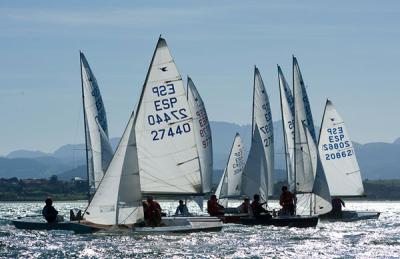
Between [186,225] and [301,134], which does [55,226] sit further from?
[301,134]

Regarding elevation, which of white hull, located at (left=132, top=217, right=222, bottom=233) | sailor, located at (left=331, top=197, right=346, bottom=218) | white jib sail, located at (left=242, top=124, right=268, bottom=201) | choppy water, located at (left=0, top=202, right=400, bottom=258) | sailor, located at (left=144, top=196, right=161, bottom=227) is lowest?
choppy water, located at (left=0, top=202, right=400, bottom=258)

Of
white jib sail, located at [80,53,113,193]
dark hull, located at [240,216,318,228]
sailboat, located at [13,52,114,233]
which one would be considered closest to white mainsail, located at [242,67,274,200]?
white jib sail, located at [80,53,113,193]

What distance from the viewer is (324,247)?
44688 mm

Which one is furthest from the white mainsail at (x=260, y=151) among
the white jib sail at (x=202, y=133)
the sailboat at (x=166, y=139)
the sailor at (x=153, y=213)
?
the sailor at (x=153, y=213)

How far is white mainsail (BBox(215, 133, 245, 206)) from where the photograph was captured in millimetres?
75000

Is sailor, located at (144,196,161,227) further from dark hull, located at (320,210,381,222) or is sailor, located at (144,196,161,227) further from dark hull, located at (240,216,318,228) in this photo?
dark hull, located at (320,210,381,222)

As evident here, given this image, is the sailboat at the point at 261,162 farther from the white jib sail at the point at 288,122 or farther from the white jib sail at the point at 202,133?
the white jib sail at the point at 202,133

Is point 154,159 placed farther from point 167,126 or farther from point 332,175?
point 332,175

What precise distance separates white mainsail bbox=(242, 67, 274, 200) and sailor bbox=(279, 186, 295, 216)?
11.4 m

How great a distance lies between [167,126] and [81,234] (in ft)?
21.1

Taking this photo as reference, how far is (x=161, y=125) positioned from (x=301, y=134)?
16752 mm

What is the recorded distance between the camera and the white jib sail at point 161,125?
162 feet

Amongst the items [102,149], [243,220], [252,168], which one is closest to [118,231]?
[243,220]

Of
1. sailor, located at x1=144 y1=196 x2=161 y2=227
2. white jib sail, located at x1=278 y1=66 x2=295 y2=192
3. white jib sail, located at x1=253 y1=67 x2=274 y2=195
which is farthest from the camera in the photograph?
white jib sail, located at x1=253 y1=67 x2=274 y2=195
